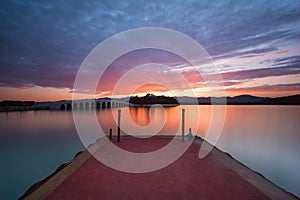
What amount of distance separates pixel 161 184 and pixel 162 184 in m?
0.02

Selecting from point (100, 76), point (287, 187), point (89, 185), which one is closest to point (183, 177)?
point (89, 185)

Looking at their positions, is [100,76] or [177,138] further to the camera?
[100,76]

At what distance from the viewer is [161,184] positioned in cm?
311

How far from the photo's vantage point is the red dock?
271cm

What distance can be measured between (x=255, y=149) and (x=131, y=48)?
10280 mm

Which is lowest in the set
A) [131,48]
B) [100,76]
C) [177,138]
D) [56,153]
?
[56,153]

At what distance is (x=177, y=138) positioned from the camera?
23.6 feet

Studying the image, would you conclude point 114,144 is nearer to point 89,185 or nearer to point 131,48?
point 89,185

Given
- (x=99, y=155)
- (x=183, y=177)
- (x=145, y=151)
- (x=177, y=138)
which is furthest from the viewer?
(x=177, y=138)

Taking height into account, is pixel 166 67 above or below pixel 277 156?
above

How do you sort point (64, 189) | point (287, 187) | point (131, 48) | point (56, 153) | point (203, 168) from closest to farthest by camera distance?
point (64, 189)
point (203, 168)
point (287, 187)
point (56, 153)
point (131, 48)

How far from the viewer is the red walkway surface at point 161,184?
2.71 meters

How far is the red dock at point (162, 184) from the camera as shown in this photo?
271 centimetres

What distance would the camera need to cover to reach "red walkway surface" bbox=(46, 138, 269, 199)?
271cm
